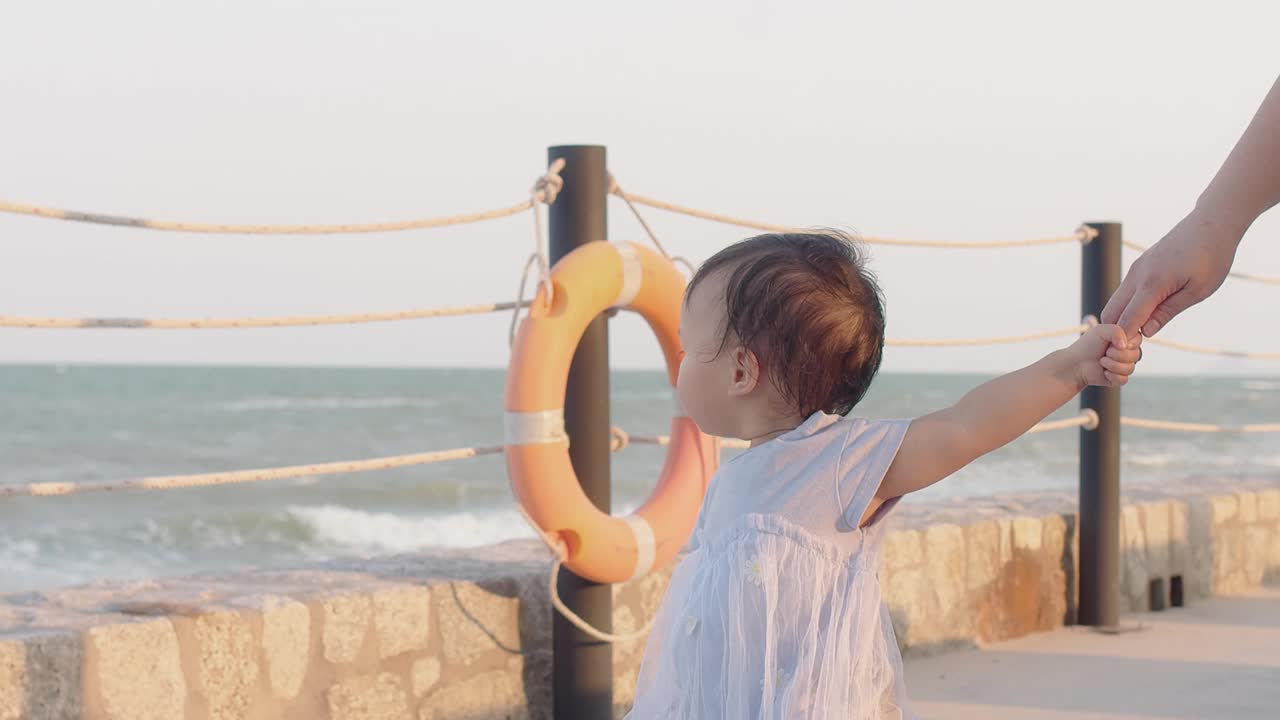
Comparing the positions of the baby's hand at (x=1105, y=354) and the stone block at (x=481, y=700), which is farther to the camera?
the stone block at (x=481, y=700)

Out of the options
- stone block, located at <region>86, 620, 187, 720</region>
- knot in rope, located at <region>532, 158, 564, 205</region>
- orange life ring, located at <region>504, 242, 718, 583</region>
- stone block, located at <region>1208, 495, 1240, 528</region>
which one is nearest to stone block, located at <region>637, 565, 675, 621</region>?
orange life ring, located at <region>504, 242, 718, 583</region>

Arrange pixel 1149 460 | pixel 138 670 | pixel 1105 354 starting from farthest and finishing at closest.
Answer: pixel 1149 460, pixel 138 670, pixel 1105 354

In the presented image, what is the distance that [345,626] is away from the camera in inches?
88.8

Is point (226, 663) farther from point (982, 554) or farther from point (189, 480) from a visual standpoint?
point (982, 554)

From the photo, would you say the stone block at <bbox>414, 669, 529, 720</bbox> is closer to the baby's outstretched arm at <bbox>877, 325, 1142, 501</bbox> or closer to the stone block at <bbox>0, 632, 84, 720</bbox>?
the stone block at <bbox>0, 632, 84, 720</bbox>

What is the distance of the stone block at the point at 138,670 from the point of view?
6.45 ft

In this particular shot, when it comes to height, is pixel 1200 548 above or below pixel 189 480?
below

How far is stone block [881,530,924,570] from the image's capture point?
3.15m

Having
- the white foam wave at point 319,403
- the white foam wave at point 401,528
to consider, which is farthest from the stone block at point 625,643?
the white foam wave at point 319,403

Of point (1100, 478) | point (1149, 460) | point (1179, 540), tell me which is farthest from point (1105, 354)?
point (1149, 460)

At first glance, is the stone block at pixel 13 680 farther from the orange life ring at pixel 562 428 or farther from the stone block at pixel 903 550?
the stone block at pixel 903 550

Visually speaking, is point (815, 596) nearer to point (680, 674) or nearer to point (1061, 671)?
point (680, 674)

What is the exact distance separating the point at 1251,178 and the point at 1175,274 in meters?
0.13

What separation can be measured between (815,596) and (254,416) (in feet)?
76.7
